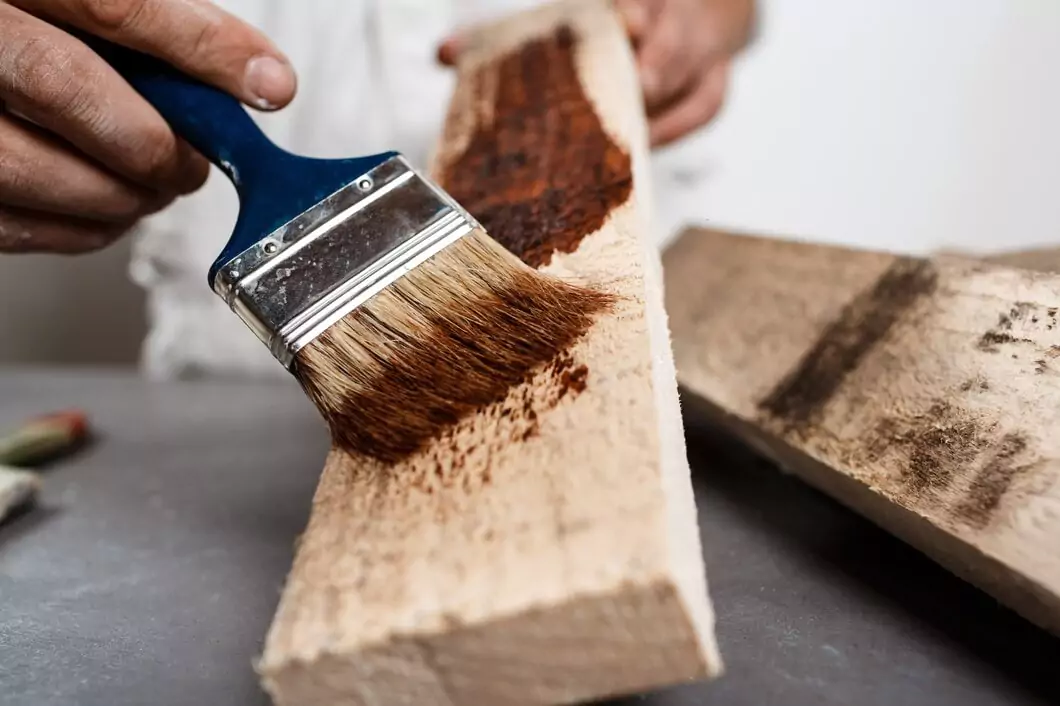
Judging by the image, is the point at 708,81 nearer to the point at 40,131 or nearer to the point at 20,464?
the point at 40,131

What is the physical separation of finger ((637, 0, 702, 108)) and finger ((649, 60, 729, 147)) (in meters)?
0.06

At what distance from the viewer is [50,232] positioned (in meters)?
1.18

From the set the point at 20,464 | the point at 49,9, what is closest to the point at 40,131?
the point at 49,9

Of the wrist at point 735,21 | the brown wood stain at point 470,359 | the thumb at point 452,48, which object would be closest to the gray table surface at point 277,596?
the brown wood stain at point 470,359

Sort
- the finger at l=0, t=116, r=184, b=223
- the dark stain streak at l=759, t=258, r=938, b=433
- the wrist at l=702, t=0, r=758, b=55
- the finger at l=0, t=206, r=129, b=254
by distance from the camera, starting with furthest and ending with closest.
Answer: the wrist at l=702, t=0, r=758, b=55, the finger at l=0, t=206, r=129, b=254, the finger at l=0, t=116, r=184, b=223, the dark stain streak at l=759, t=258, r=938, b=433

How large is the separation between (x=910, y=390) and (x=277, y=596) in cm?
69

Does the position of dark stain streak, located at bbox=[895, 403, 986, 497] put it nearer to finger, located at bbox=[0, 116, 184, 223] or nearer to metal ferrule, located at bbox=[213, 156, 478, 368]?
metal ferrule, located at bbox=[213, 156, 478, 368]

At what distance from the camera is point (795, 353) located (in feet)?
3.30

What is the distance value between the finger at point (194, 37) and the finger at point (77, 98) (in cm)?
3

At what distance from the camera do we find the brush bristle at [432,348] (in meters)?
0.76

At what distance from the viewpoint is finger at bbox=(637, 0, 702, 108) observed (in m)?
1.65

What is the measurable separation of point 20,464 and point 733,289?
3.62 feet

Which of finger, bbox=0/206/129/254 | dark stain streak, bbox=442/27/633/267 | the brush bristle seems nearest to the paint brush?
the brush bristle

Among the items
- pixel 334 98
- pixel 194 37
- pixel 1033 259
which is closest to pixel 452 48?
pixel 334 98
